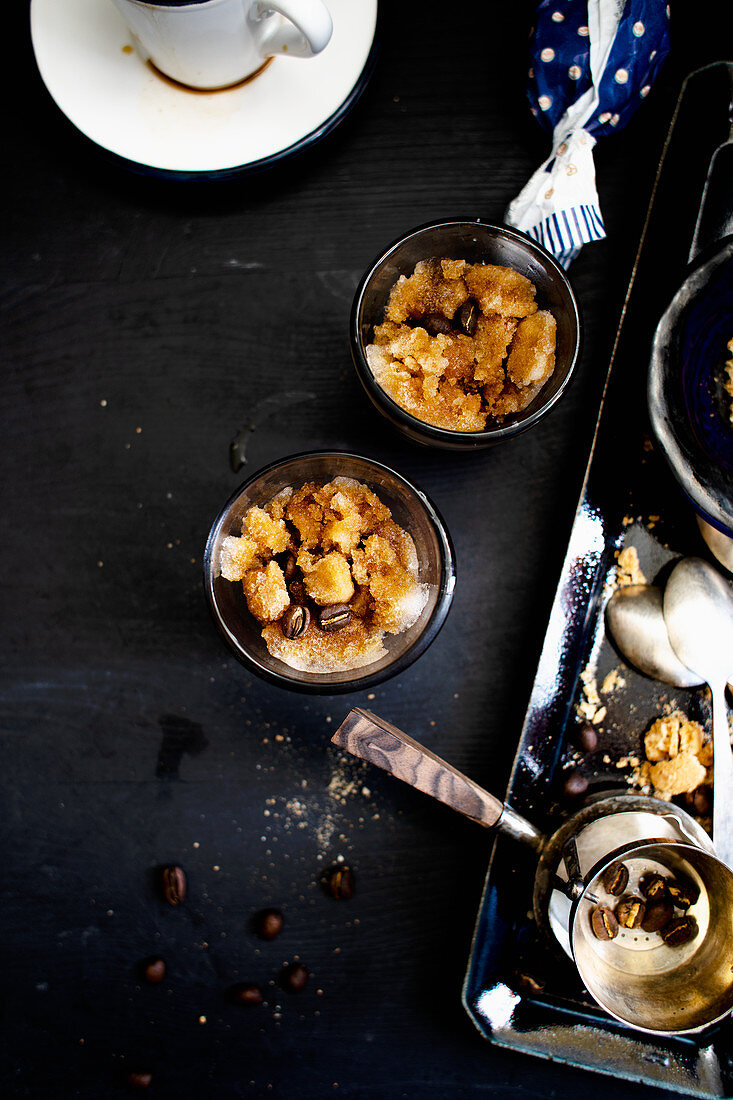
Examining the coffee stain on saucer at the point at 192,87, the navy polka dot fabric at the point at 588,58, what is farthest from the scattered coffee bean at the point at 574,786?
the coffee stain on saucer at the point at 192,87

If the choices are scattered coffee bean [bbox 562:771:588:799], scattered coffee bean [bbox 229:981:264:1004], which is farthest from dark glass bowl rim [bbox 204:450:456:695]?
scattered coffee bean [bbox 229:981:264:1004]

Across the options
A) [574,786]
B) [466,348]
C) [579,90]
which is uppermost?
[579,90]

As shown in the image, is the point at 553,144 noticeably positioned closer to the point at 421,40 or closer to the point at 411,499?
the point at 421,40

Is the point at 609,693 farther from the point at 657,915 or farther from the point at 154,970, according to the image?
the point at 154,970

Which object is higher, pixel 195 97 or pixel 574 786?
pixel 195 97

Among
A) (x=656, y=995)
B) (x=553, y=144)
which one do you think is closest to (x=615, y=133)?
(x=553, y=144)

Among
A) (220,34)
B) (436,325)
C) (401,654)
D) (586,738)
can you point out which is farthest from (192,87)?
(586,738)
